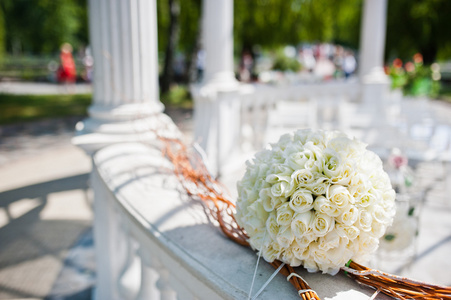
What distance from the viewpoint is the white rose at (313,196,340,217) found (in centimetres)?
137

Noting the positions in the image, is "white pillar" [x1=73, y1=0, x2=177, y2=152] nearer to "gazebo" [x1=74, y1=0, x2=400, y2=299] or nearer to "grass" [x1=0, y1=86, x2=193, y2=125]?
"gazebo" [x1=74, y1=0, x2=400, y2=299]

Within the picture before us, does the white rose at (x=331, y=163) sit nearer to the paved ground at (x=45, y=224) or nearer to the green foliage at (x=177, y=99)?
the paved ground at (x=45, y=224)

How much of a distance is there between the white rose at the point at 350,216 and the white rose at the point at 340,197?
0.02 meters

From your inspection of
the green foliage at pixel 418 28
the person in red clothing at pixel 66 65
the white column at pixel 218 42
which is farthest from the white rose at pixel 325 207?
the green foliage at pixel 418 28

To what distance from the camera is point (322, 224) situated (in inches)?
54.1

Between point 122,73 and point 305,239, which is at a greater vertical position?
point 122,73

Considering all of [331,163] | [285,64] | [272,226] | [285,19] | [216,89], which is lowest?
[272,226]

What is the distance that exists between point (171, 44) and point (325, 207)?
15.9 m

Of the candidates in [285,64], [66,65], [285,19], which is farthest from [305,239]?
[285,64]

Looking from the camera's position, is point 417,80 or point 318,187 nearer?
point 318,187

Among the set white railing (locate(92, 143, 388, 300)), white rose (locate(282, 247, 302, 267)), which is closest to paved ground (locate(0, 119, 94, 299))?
white railing (locate(92, 143, 388, 300))

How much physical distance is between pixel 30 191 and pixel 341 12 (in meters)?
15.9

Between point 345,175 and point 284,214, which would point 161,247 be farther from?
point 345,175

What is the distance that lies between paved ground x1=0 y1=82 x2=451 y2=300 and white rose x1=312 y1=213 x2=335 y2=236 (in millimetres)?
1598
